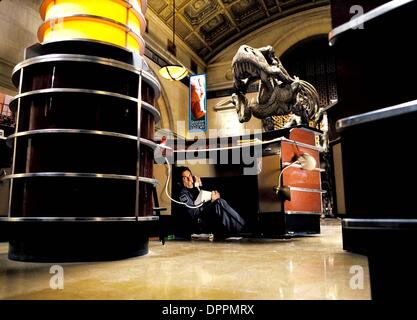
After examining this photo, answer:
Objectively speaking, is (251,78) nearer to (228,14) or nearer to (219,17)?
(228,14)

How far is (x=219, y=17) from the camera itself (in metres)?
14.5

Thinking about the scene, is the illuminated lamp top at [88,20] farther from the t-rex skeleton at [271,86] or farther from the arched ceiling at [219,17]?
the arched ceiling at [219,17]

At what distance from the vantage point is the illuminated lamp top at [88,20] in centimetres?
310

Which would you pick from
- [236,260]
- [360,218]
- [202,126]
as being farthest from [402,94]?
[202,126]

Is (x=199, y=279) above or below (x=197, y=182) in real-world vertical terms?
below

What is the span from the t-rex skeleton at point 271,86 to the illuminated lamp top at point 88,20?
9.63 feet

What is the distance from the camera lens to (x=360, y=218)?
5.19 ft

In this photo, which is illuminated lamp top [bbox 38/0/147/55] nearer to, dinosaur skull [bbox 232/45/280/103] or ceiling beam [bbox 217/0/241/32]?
dinosaur skull [bbox 232/45/280/103]

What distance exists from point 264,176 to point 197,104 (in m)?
8.46

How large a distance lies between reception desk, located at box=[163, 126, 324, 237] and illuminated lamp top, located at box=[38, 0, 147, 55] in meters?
2.71

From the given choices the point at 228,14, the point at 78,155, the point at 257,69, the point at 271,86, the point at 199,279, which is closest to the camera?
the point at 199,279

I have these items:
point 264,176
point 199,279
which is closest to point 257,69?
point 264,176
